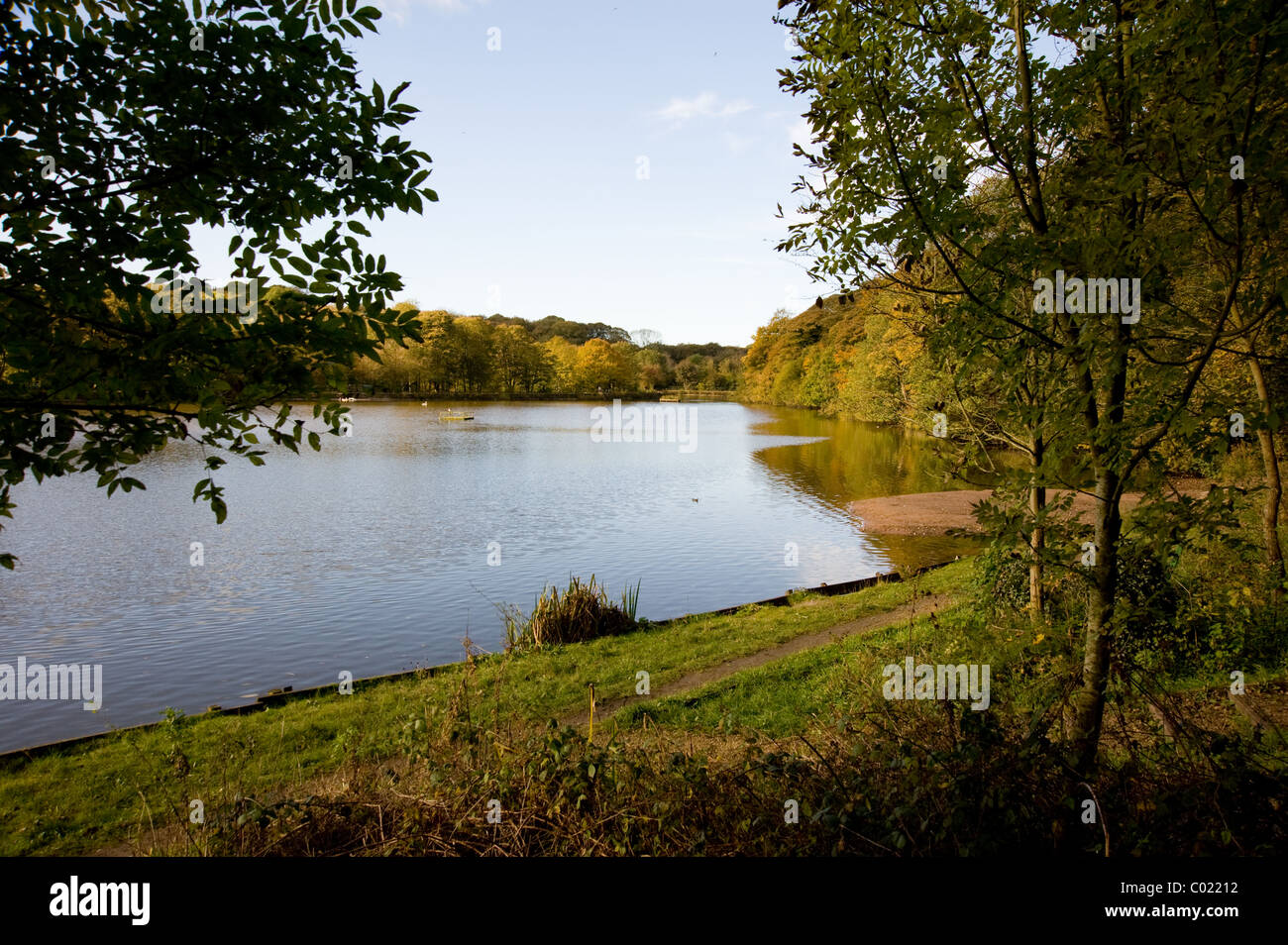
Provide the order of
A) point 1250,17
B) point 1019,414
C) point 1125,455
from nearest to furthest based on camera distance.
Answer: point 1250,17 < point 1125,455 < point 1019,414

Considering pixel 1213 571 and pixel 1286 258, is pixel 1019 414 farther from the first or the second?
pixel 1213 571

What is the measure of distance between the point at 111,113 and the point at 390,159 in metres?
1.16

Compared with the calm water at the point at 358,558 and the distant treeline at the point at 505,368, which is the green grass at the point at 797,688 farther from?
the distant treeline at the point at 505,368

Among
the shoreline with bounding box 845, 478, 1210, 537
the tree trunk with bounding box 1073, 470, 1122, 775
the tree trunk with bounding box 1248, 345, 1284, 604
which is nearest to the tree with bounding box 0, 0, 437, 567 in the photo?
the tree trunk with bounding box 1073, 470, 1122, 775

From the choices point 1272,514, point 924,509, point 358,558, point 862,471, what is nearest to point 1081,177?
point 1272,514

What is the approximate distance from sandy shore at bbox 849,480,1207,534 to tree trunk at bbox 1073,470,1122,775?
1926cm

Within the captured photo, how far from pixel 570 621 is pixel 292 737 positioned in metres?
5.26

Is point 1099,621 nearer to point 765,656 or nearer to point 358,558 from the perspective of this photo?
point 765,656

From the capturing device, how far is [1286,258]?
5176 millimetres

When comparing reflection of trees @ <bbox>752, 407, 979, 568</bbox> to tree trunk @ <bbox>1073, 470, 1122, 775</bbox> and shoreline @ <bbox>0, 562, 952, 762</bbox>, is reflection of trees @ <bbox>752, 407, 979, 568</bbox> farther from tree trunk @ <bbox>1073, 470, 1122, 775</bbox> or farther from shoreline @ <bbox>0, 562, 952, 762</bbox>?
shoreline @ <bbox>0, 562, 952, 762</bbox>

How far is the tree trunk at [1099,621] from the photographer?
339 cm

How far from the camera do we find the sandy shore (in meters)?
23.3
